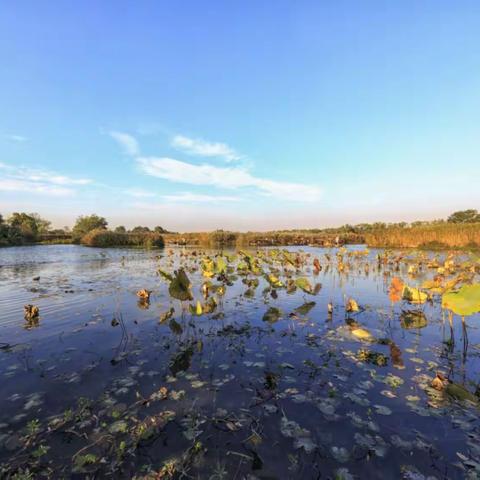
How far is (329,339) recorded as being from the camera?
21.6 ft

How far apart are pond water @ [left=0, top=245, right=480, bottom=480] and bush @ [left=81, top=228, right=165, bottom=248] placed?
36.8 m

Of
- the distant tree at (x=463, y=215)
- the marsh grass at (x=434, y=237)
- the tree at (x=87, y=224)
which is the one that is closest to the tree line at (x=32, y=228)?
the tree at (x=87, y=224)

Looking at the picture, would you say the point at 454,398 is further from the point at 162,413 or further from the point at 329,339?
the point at 162,413

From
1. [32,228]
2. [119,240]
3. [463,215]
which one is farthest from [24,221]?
[463,215]

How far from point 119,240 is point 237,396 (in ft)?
151

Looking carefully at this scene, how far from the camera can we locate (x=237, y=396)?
4254 mm

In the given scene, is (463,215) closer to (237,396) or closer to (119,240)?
(119,240)

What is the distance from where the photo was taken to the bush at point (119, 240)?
4434cm

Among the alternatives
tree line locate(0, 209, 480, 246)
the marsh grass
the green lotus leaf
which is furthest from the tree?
the green lotus leaf

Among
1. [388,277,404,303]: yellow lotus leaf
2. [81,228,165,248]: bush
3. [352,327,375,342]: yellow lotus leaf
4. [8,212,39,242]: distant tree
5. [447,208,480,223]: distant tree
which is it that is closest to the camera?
[352,327,375,342]: yellow lotus leaf

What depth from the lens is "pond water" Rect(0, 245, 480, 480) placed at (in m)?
3.02

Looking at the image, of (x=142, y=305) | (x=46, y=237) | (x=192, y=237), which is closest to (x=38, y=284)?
(x=142, y=305)

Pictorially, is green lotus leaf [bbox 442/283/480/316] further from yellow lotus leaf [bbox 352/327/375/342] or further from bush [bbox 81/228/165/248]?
bush [bbox 81/228/165/248]

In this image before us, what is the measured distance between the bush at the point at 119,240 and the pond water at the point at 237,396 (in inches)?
1450
